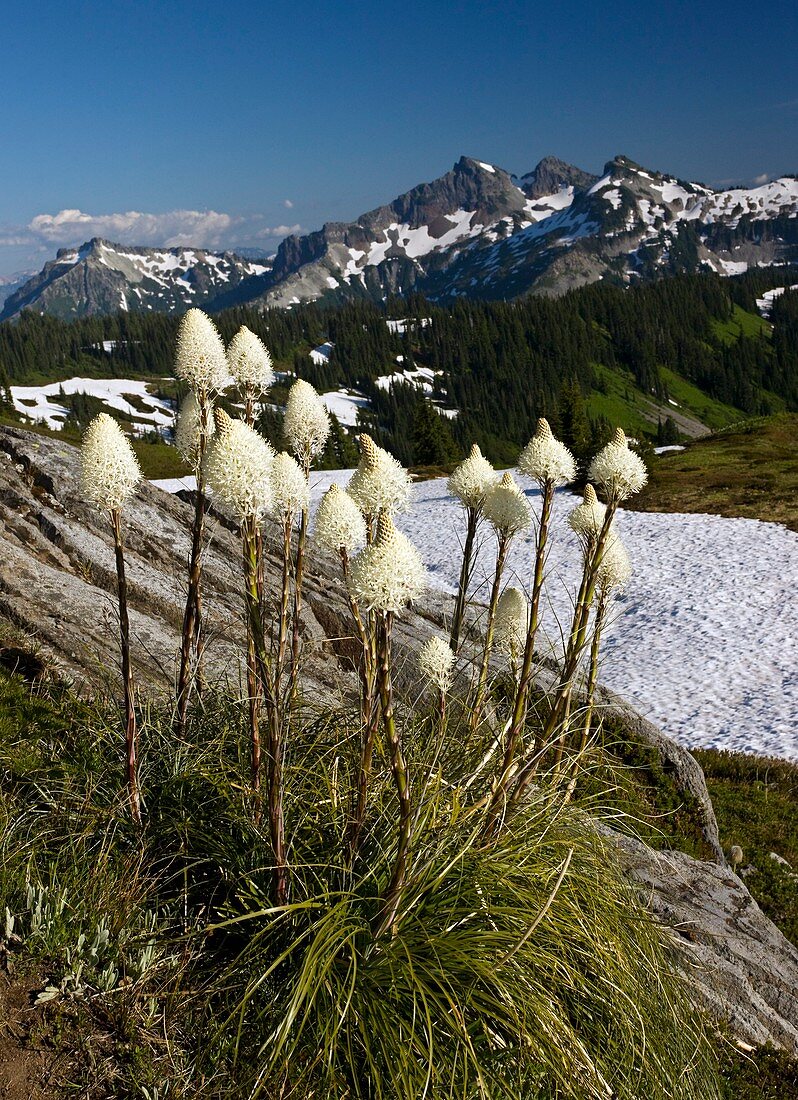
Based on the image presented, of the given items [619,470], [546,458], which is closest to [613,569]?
[619,470]

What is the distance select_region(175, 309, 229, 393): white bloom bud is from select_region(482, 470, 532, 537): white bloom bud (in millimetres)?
2179

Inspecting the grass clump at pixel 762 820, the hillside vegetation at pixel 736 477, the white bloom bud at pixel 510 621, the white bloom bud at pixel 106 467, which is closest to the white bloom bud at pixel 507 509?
the white bloom bud at pixel 510 621

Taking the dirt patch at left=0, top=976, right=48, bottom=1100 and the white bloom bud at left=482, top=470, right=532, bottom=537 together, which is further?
the white bloom bud at left=482, top=470, right=532, bottom=537

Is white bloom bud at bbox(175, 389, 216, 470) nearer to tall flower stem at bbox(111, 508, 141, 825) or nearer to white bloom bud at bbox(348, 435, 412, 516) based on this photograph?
tall flower stem at bbox(111, 508, 141, 825)

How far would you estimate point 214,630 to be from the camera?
29.7 ft

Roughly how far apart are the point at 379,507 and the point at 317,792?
2414 millimetres

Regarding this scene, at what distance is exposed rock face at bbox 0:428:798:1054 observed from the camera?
6.68 m

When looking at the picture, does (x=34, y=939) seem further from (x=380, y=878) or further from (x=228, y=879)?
(x=380, y=878)

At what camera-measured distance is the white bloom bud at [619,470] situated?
5473 mm

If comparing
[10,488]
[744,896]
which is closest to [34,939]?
[744,896]

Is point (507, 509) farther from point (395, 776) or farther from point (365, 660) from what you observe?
point (395, 776)

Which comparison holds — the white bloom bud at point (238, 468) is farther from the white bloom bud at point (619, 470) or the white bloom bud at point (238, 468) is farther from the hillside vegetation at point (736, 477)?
the hillside vegetation at point (736, 477)

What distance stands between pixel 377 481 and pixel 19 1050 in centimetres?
346

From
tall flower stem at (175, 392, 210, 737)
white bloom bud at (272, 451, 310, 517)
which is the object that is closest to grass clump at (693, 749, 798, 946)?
tall flower stem at (175, 392, 210, 737)
